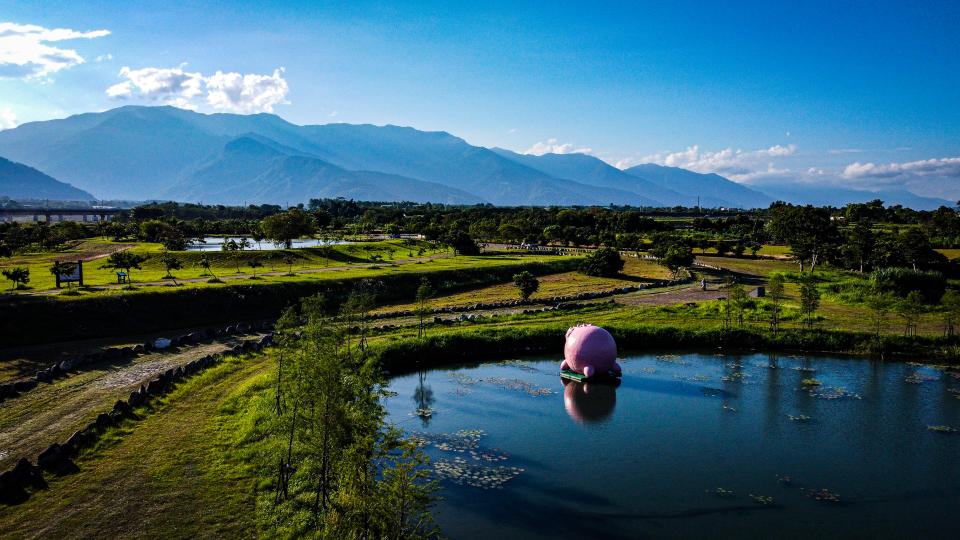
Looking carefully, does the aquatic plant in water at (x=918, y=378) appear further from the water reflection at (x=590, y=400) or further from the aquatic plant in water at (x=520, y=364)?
the aquatic plant in water at (x=520, y=364)

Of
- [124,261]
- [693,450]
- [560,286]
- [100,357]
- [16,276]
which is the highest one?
[124,261]

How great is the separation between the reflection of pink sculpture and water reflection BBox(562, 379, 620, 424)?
0.77 m

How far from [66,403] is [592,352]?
26801 mm

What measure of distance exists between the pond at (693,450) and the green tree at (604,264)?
37.8 metres

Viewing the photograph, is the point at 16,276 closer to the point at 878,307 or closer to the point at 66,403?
the point at 66,403

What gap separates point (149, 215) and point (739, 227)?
16513cm

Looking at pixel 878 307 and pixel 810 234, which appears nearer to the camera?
pixel 878 307

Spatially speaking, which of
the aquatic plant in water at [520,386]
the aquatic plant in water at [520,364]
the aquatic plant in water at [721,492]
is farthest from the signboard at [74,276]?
the aquatic plant in water at [721,492]

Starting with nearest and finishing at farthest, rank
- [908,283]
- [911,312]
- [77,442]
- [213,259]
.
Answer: [77,442], [911,312], [908,283], [213,259]

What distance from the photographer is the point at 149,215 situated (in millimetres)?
161375

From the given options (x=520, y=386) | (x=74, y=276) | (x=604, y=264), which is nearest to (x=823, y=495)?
(x=520, y=386)

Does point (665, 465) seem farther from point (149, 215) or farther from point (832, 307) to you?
point (149, 215)

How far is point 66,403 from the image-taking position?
26203 mm

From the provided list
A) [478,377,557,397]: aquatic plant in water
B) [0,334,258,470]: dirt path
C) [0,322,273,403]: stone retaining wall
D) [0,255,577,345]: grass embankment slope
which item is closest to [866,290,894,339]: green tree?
[478,377,557,397]: aquatic plant in water
